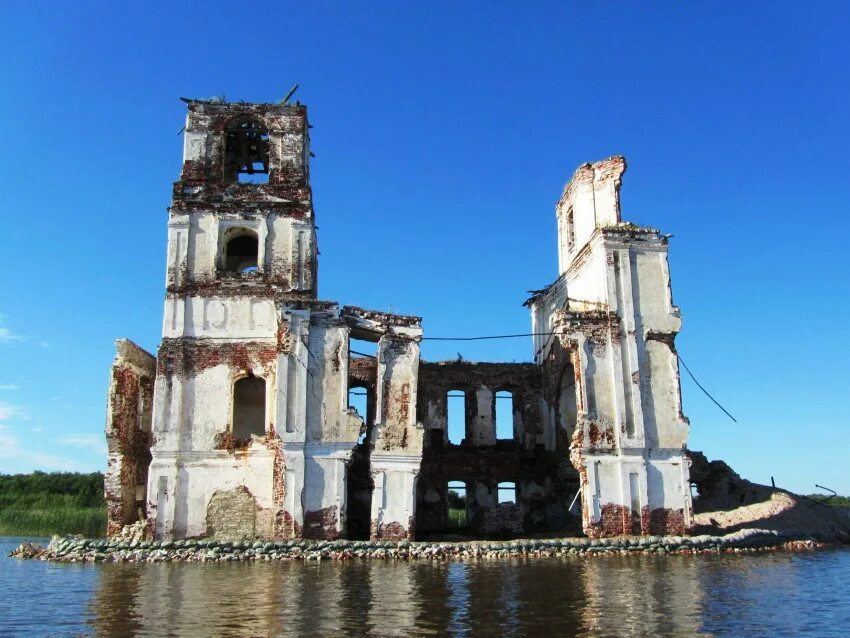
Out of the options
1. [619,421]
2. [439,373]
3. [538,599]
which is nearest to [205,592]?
[538,599]

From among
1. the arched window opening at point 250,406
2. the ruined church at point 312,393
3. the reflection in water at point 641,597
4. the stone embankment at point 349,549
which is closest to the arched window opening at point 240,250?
the ruined church at point 312,393

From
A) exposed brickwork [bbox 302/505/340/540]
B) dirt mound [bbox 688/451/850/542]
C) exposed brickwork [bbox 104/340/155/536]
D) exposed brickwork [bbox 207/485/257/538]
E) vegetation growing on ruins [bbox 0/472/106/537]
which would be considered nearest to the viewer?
exposed brickwork [bbox 302/505/340/540]

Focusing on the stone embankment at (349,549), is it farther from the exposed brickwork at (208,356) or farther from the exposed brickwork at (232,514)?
the exposed brickwork at (208,356)

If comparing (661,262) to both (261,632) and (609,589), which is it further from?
(261,632)

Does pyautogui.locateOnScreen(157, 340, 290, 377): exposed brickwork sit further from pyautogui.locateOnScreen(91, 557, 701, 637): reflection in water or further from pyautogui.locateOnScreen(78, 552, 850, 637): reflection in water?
pyautogui.locateOnScreen(91, 557, 701, 637): reflection in water

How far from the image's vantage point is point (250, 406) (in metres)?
25.7

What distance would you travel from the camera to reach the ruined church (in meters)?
21.6

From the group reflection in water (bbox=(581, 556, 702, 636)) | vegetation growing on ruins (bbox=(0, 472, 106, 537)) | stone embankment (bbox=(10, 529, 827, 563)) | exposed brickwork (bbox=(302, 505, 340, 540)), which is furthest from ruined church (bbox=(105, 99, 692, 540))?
vegetation growing on ruins (bbox=(0, 472, 106, 537))

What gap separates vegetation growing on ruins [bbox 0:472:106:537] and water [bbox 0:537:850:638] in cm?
1444

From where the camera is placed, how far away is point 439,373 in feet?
94.7

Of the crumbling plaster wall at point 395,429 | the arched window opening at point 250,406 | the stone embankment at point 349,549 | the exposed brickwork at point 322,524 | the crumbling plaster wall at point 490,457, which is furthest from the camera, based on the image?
the crumbling plaster wall at point 490,457

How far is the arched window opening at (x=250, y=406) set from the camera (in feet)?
83.6

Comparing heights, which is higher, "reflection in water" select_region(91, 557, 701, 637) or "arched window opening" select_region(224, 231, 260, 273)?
"arched window opening" select_region(224, 231, 260, 273)

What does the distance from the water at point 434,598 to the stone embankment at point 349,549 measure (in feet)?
3.32
